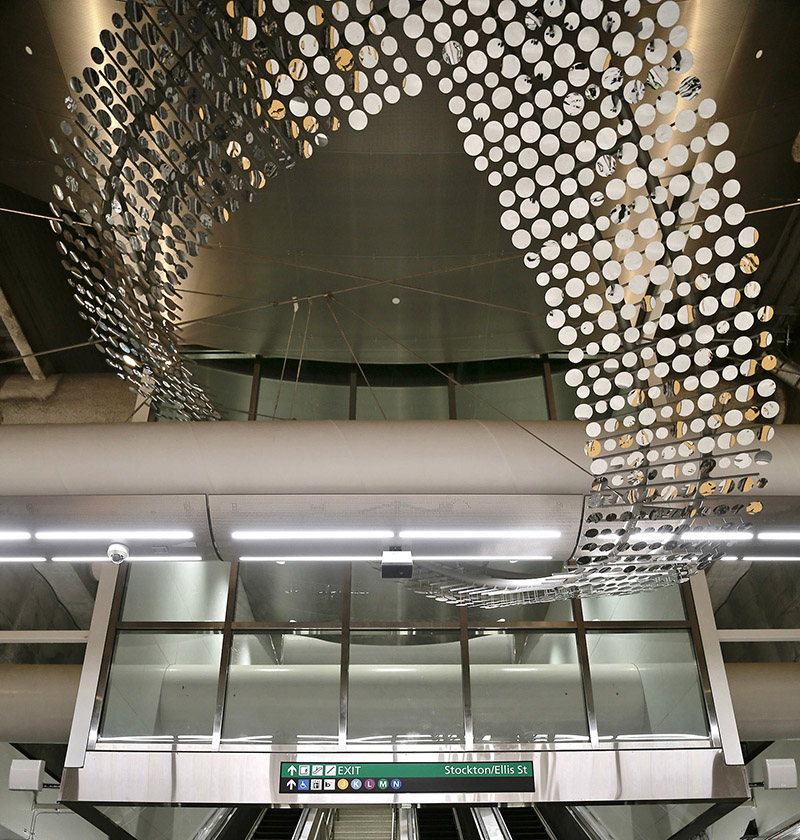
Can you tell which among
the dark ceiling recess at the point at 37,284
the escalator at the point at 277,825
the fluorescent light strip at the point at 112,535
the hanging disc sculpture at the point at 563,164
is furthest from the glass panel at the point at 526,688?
the dark ceiling recess at the point at 37,284

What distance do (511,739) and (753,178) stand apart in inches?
211

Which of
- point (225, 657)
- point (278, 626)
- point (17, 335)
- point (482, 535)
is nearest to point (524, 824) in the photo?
point (278, 626)

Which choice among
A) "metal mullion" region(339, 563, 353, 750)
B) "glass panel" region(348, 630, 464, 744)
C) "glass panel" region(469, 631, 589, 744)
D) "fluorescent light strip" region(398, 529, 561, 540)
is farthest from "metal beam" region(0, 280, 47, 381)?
"glass panel" region(469, 631, 589, 744)

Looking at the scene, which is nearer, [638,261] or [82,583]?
[638,261]

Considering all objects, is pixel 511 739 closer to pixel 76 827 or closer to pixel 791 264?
pixel 791 264

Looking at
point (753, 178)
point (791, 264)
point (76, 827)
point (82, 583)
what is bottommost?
point (76, 827)

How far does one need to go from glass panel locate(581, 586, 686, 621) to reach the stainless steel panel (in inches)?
50.9

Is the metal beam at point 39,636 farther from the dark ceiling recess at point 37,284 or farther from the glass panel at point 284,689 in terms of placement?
the dark ceiling recess at point 37,284

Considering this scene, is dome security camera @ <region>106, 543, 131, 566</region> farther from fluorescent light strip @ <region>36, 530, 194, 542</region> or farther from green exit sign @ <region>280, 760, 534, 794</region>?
green exit sign @ <region>280, 760, 534, 794</region>

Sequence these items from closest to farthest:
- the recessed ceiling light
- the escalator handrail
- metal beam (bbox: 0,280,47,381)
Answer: the recessed ceiling light < metal beam (bbox: 0,280,47,381) < the escalator handrail

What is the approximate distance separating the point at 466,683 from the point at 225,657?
233 centimetres

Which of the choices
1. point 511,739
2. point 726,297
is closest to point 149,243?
Result: point 726,297

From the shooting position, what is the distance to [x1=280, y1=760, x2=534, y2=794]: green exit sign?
703 cm

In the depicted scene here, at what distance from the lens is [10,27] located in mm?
5477
